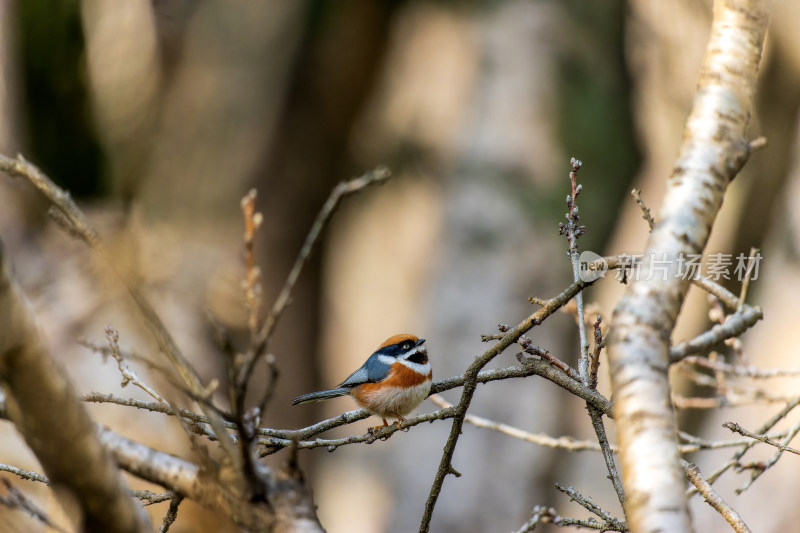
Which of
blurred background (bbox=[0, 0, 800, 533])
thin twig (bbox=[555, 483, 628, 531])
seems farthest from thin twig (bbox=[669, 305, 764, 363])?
blurred background (bbox=[0, 0, 800, 533])

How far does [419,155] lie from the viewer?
35.3 ft

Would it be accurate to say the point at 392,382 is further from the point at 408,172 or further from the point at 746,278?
the point at 408,172

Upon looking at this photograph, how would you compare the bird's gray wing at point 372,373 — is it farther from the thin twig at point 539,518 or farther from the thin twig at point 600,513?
the thin twig at point 539,518

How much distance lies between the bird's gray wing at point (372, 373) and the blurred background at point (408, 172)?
16.9ft

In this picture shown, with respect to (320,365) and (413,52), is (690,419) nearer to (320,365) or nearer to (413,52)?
(320,365)

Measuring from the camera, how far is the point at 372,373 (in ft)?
11.5

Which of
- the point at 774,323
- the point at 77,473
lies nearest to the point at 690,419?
the point at 774,323

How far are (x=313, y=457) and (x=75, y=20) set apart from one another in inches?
282

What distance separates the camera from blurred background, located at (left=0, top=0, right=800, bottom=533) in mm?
9102

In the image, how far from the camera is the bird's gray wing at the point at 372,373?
3.49 metres

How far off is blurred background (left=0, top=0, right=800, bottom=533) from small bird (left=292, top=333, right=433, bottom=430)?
17.1ft

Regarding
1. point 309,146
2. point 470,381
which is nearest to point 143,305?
point 470,381

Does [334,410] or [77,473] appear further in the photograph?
[334,410]

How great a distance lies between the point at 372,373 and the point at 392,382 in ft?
0.50
